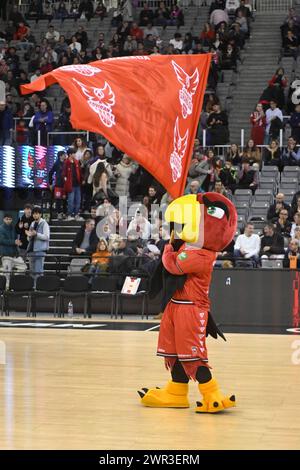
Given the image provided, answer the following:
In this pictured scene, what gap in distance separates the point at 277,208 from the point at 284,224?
25.9 inches

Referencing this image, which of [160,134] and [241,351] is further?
[241,351]

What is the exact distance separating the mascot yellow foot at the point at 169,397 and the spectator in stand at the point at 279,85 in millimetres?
15683

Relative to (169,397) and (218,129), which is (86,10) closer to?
(218,129)

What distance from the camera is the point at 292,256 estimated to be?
17500 mm

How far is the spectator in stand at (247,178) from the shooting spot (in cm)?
2136

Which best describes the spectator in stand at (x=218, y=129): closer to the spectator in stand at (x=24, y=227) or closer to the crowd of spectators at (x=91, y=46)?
the crowd of spectators at (x=91, y=46)

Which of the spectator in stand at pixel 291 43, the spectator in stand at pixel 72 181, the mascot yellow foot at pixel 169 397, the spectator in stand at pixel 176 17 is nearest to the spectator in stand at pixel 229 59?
the spectator in stand at pixel 291 43

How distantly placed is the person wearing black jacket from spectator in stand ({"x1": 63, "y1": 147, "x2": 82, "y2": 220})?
5182mm

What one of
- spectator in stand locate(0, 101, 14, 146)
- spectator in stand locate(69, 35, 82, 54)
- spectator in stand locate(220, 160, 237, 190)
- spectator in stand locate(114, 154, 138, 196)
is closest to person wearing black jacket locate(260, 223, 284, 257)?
spectator in stand locate(220, 160, 237, 190)

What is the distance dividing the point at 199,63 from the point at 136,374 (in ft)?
11.3
